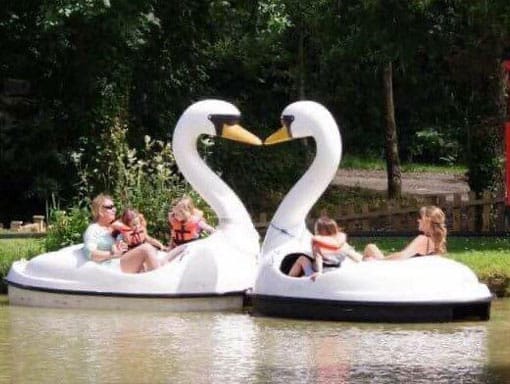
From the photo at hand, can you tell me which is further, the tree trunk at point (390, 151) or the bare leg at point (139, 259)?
the tree trunk at point (390, 151)

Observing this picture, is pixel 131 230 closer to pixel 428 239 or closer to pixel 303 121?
pixel 303 121

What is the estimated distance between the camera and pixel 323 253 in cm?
1566

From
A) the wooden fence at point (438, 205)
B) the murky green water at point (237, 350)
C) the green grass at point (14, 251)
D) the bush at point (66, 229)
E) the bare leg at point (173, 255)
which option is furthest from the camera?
the wooden fence at point (438, 205)

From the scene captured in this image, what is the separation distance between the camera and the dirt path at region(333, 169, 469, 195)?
33469mm

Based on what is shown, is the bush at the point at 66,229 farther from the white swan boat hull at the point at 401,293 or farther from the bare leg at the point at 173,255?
the white swan boat hull at the point at 401,293

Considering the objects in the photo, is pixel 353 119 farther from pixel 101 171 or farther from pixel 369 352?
pixel 369 352

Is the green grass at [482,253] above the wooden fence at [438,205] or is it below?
below

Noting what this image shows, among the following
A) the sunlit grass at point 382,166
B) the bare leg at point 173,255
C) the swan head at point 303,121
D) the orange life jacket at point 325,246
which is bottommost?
the bare leg at point 173,255

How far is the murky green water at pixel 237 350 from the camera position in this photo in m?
11.7

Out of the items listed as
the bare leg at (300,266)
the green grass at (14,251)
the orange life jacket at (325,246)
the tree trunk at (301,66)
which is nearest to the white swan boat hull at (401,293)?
the orange life jacket at (325,246)

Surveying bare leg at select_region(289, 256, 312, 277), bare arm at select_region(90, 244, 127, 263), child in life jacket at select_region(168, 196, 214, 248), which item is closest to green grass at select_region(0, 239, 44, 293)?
bare arm at select_region(90, 244, 127, 263)

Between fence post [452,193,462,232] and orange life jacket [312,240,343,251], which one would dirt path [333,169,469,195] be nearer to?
fence post [452,193,462,232]

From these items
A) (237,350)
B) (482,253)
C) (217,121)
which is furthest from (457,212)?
(237,350)

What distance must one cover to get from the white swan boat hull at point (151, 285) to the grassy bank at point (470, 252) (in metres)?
2.10
